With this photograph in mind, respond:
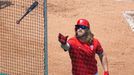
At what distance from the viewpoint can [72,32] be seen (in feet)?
51.3

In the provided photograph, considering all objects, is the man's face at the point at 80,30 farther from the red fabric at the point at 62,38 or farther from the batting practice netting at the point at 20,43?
the batting practice netting at the point at 20,43

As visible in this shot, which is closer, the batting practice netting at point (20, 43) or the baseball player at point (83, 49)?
the baseball player at point (83, 49)

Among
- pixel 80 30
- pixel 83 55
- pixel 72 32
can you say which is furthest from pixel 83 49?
pixel 72 32

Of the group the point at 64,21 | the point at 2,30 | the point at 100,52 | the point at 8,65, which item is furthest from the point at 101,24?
the point at 100,52

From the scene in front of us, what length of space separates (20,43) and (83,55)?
5125 millimetres

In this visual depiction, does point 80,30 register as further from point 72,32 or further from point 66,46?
point 72,32

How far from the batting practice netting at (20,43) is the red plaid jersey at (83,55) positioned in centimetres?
209

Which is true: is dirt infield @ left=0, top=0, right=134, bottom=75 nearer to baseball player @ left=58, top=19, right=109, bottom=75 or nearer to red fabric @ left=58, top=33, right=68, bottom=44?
baseball player @ left=58, top=19, right=109, bottom=75

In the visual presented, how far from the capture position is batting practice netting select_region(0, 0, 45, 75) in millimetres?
11617

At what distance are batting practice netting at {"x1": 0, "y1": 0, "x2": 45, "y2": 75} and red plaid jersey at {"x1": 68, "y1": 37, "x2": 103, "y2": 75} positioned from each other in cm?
209

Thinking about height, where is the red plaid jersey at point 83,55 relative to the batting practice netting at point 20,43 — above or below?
above

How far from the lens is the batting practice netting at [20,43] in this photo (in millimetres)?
11617

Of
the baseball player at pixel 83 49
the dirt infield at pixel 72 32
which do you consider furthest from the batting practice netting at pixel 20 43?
the baseball player at pixel 83 49

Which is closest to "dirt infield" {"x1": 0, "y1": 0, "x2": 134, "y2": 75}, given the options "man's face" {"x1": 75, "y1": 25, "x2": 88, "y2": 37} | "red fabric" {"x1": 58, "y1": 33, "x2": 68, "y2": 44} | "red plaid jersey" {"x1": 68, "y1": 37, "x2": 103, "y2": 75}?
"red plaid jersey" {"x1": 68, "y1": 37, "x2": 103, "y2": 75}
